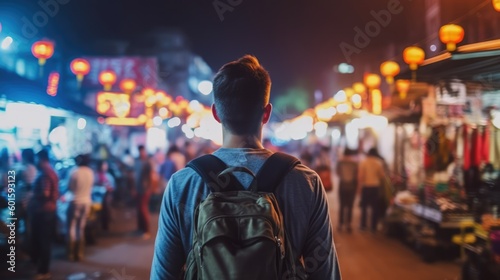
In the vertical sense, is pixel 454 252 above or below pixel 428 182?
below

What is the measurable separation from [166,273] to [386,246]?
8181 millimetres

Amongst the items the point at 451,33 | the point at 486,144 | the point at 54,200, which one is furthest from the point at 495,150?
the point at 54,200

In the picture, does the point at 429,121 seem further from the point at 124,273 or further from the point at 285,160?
the point at 285,160

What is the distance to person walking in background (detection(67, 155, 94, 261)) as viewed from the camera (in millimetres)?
7812

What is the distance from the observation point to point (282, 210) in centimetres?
174

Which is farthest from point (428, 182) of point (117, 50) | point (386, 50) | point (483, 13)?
point (117, 50)

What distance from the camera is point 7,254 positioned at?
21.9 feet

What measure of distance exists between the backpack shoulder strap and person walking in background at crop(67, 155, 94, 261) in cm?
692

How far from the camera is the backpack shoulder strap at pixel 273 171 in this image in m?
1.70

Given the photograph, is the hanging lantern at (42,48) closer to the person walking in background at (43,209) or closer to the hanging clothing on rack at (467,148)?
the person walking in background at (43,209)

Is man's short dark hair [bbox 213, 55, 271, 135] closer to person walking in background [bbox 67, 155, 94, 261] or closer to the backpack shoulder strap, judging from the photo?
the backpack shoulder strap

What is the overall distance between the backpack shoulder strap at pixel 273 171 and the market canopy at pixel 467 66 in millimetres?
3525

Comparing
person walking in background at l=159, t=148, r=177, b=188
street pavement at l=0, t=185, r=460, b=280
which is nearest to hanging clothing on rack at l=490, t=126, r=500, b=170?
street pavement at l=0, t=185, r=460, b=280

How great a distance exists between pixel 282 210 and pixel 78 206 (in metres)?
7.09
